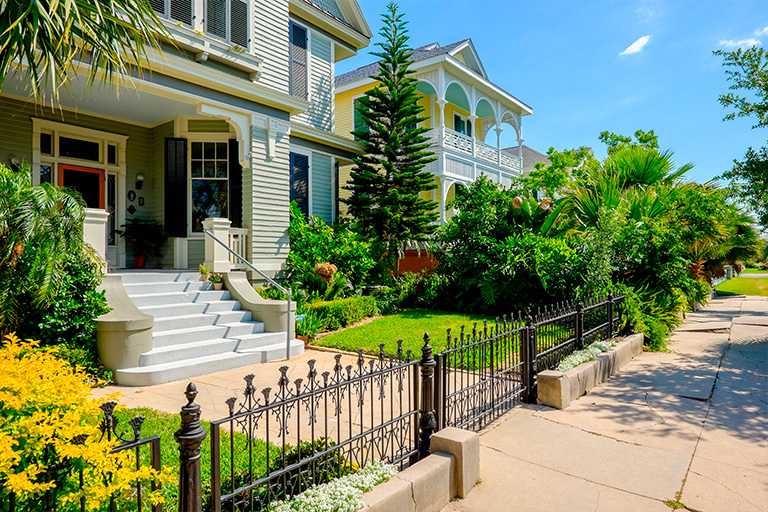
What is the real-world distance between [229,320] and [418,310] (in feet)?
18.2

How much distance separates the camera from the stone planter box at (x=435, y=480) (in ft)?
9.20

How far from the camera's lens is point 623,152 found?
39.7 feet

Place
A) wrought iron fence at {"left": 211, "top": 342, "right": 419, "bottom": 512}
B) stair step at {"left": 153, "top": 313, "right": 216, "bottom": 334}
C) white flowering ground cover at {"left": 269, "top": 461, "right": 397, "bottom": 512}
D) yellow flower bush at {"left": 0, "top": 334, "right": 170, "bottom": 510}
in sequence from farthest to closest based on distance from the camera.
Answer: stair step at {"left": 153, "top": 313, "right": 216, "bottom": 334}, white flowering ground cover at {"left": 269, "top": 461, "right": 397, "bottom": 512}, wrought iron fence at {"left": 211, "top": 342, "right": 419, "bottom": 512}, yellow flower bush at {"left": 0, "top": 334, "right": 170, "bottom": 510}

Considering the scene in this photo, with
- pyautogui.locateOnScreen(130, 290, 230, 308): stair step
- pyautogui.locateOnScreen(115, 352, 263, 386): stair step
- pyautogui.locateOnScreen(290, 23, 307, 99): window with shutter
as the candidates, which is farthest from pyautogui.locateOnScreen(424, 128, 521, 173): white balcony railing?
pyautogui.locateOnScreen(115, 352, 263, 386): stair step

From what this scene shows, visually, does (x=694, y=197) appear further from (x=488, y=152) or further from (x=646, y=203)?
(x=488, y=152)

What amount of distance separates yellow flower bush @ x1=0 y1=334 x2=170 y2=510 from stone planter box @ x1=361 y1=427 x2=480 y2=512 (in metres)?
1.32

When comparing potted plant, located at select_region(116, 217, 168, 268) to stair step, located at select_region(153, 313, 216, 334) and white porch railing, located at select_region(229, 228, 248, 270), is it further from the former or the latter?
stair step, located at select_region(153, 313, 216, 334)

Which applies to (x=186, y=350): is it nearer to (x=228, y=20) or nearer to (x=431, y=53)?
(x=228, y=20)

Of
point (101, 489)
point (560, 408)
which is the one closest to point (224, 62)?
point (560, 408)

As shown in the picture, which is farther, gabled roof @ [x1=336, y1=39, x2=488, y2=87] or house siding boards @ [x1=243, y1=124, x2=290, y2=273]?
gabled roof @ [x1=336, y1=39, x2=488, y2=87]

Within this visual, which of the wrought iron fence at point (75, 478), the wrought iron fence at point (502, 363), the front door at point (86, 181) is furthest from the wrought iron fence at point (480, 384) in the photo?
the front door at point (86, 181)

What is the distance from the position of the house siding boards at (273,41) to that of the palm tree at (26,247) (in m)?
6.34

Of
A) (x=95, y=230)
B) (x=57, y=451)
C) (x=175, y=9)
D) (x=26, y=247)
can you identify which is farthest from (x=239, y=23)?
(x=57, y=451)

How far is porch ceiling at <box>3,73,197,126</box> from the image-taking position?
866 centimetres
